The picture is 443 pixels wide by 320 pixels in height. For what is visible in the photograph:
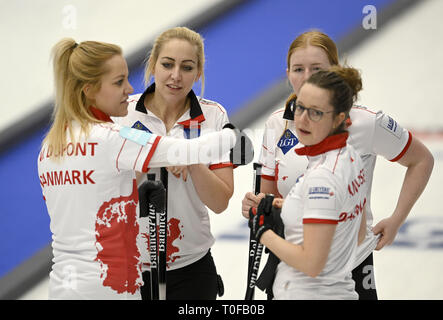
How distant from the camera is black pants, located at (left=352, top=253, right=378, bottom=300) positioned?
2.11m

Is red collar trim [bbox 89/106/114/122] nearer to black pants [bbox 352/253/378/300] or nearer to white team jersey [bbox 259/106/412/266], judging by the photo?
white team jersey [bbox 259/106/412/266]

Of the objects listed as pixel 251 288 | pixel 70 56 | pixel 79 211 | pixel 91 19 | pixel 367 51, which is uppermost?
pixel 91 19

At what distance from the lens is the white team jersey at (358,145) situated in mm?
Result: 2086

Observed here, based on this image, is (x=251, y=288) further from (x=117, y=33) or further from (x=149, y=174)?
(x=117, y=33)

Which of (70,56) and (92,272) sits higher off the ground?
(70,56)

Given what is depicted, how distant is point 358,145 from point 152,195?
0.71 m

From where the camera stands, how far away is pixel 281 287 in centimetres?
181

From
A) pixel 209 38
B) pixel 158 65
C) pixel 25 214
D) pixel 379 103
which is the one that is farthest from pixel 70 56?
pixel 209 38

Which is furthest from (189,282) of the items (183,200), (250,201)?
(250,201)

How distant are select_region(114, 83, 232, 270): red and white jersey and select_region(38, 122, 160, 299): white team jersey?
1.28 ft

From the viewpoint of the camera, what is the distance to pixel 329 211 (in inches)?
64.9

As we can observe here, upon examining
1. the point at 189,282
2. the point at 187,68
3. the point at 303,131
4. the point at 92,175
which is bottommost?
the point at 189,282

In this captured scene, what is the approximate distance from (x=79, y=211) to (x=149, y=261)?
1.58 feet

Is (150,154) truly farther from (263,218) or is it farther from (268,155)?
(268,155)
